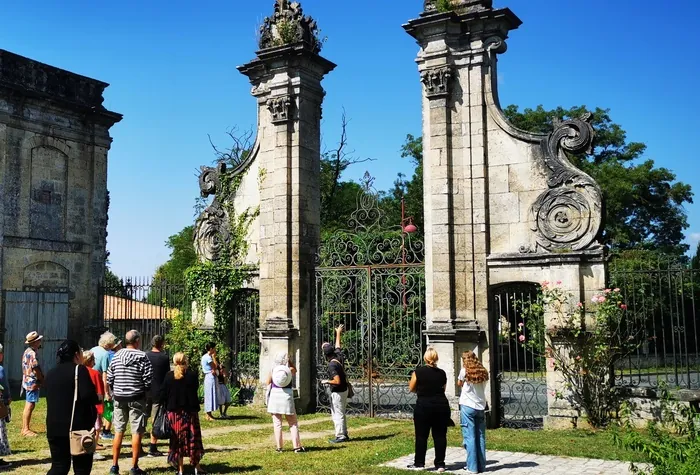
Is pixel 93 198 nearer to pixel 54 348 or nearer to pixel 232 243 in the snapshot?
pixel 54 348

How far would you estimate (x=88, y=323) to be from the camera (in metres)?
18.6

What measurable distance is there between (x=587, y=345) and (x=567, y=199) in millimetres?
2346

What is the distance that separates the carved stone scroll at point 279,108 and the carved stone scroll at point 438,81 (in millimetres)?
2894

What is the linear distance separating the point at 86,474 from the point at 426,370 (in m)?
3.92

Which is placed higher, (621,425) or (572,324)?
(572,324)

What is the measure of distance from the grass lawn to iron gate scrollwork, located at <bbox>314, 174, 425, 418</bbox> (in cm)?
107

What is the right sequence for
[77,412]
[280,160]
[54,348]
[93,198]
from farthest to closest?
1. [93,198]
2. [54,348]
3. [280,160]
4. [77,412]

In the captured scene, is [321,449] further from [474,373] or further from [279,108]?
[279,108]

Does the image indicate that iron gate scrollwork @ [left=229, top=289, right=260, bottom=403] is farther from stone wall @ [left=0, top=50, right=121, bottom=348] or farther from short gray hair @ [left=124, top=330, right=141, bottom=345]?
short gray hair @ [left=124, top=330, right=141, bottom=345]

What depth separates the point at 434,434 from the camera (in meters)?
8.27

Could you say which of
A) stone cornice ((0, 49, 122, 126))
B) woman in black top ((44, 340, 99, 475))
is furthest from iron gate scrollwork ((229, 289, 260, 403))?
woman in black top ((44, 340, 99, 475))

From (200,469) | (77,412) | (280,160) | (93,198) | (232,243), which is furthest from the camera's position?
(93,198)

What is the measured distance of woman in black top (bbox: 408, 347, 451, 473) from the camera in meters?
8.22

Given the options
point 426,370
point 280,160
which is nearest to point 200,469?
point 426,370
